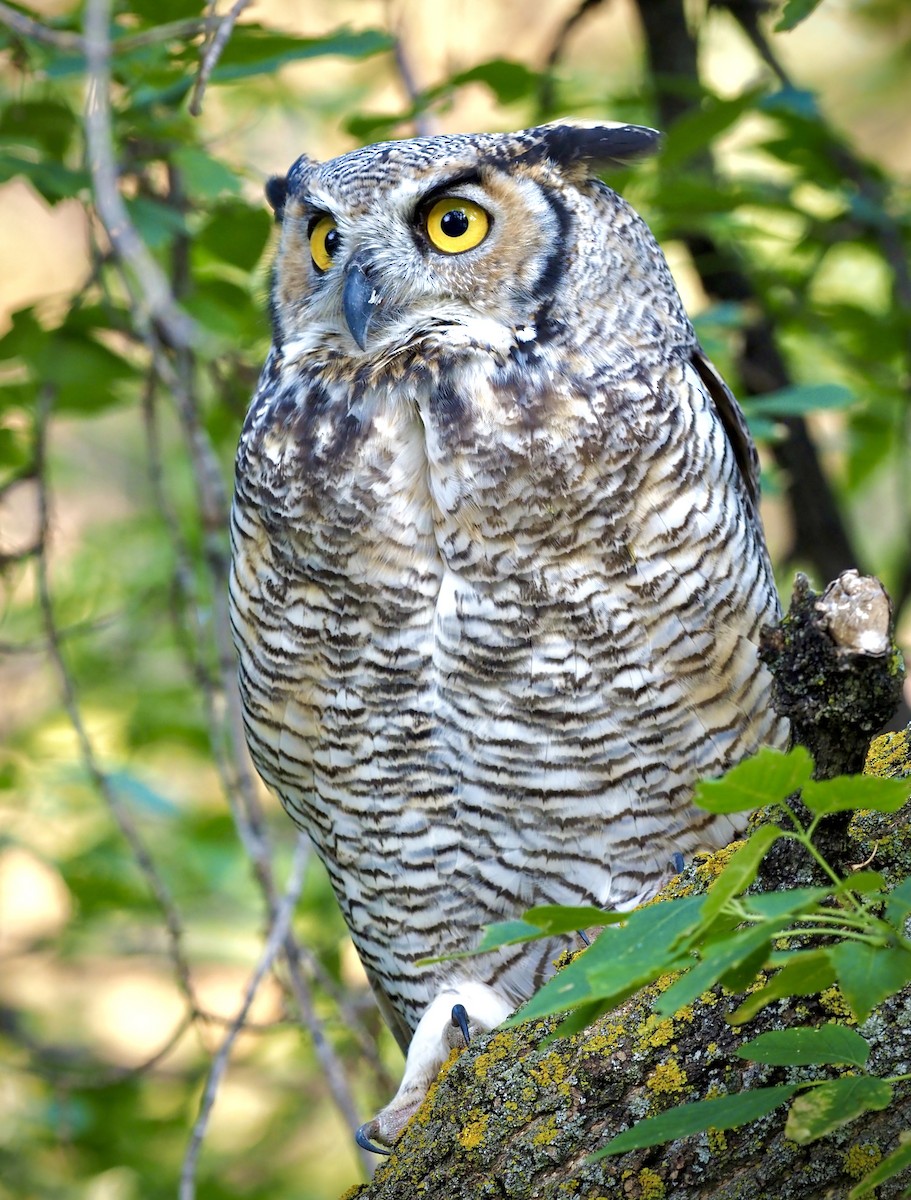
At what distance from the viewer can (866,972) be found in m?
0.95

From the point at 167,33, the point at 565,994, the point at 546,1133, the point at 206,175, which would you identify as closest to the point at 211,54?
the point at 167,33

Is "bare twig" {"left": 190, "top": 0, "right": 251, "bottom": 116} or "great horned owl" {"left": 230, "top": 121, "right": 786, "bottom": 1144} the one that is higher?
"bare twig" {"left": 190, "top": 0, "right": 251, "bottom": 116}

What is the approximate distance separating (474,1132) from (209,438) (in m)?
2.25

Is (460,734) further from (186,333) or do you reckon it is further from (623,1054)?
(186,333)

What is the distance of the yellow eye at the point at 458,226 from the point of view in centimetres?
203

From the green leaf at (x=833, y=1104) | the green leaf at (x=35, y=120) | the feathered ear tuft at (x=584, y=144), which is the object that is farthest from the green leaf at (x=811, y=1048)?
the green leaf at (x=35, y=120)

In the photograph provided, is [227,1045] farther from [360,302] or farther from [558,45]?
[558,45]

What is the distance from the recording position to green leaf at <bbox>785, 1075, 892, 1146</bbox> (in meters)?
1.07

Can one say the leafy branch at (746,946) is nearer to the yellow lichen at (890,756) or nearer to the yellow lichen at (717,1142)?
the yellow lichen at (717,1142)

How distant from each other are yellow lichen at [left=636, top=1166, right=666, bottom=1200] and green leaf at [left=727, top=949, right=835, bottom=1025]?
47cm

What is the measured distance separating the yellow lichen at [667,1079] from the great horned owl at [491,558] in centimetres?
56

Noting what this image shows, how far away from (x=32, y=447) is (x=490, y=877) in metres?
1.59

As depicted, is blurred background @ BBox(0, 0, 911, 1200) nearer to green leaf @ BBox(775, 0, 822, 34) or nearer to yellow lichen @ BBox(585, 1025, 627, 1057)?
green leaf @ BBox(775, 0, 822, 34)

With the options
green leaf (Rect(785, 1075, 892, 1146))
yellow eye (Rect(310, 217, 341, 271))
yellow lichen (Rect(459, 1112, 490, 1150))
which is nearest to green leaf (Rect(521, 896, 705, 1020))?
green leaf (Rect(785, 1075, 892, 1146))
